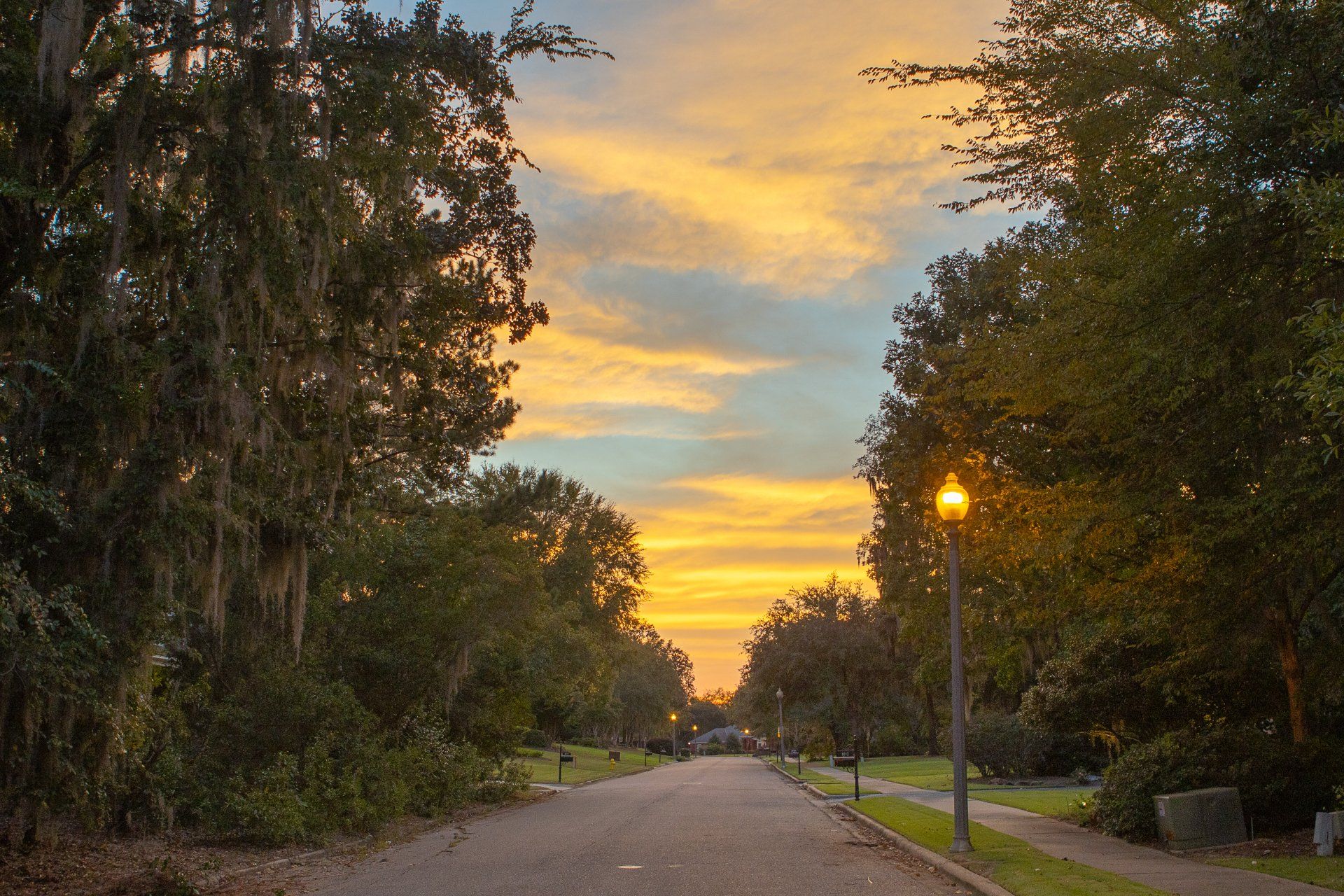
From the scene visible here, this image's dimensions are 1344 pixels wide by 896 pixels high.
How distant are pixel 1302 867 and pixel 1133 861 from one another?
178cm

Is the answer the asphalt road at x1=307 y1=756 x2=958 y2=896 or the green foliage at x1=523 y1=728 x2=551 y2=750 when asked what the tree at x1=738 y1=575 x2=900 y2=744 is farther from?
the asphalt road at x1=307 y1=756 x2=958 y2=896

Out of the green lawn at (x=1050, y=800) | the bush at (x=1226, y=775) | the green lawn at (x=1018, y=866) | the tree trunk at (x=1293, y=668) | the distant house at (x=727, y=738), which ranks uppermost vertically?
the tree trunk at (x=1293, y=668)

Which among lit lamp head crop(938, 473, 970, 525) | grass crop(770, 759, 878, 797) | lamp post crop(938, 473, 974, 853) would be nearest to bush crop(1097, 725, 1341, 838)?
lamp post crop(938, 473, 974, 853)

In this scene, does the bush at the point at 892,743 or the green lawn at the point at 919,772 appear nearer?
the green lawn at the point at 919,772

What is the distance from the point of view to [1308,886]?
996 cm

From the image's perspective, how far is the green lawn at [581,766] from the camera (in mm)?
42938

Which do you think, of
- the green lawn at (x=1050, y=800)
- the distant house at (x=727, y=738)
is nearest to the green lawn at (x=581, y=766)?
the green lawn at (x=1050, y=800)

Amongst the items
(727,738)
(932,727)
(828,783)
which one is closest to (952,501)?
(828,783)

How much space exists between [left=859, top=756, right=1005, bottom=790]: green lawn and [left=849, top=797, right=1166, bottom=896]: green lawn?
5.22 metres

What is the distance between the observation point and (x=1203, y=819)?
13.6 meters

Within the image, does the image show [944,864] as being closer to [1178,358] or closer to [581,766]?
[1178,358]

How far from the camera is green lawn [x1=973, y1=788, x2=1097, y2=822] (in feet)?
60.0

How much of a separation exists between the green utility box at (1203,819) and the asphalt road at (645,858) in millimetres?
3244

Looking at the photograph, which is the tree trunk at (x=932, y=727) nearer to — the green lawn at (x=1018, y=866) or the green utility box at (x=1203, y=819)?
the green lawn at (x=1018, y=866)
